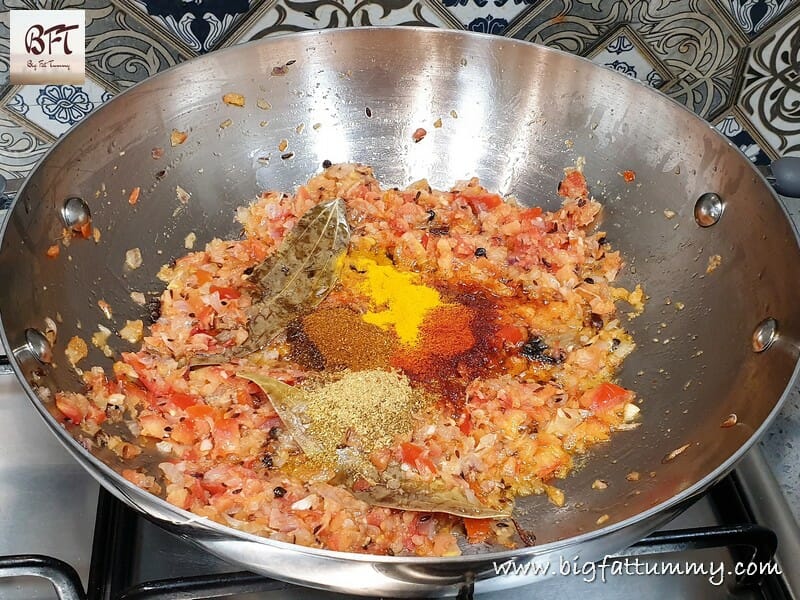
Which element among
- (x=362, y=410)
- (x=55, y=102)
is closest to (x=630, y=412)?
(x=362, y=410)

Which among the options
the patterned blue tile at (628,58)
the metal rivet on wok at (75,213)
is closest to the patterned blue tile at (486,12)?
the patterned blue tile at (628,58)

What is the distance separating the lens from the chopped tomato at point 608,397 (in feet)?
5.09

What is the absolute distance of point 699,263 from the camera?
1663 millimetres

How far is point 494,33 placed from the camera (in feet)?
6.20

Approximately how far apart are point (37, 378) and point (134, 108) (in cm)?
68

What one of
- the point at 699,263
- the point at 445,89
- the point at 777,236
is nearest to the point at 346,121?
the point at 445,89

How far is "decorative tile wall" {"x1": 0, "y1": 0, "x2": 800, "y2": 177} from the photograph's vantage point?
1.75 metres

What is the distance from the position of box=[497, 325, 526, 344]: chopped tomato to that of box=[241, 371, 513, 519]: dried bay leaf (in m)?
0.40

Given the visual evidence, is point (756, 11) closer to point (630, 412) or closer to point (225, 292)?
point (630, 412)

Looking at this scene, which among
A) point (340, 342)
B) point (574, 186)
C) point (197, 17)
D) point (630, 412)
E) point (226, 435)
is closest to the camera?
point (226, 435)

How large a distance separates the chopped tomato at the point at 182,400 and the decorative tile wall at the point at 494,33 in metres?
0.81

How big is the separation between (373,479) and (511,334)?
1.58 feet

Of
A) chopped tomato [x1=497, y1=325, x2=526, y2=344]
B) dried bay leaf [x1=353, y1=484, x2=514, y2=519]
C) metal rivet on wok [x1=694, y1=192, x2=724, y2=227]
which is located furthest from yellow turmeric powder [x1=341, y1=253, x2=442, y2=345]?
metal rivet on wok [x1=694, y1=192, x2=724, y2=227]

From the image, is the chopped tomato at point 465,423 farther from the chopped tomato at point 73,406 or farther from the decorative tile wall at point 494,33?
the decorative tile wall at point 494,33
